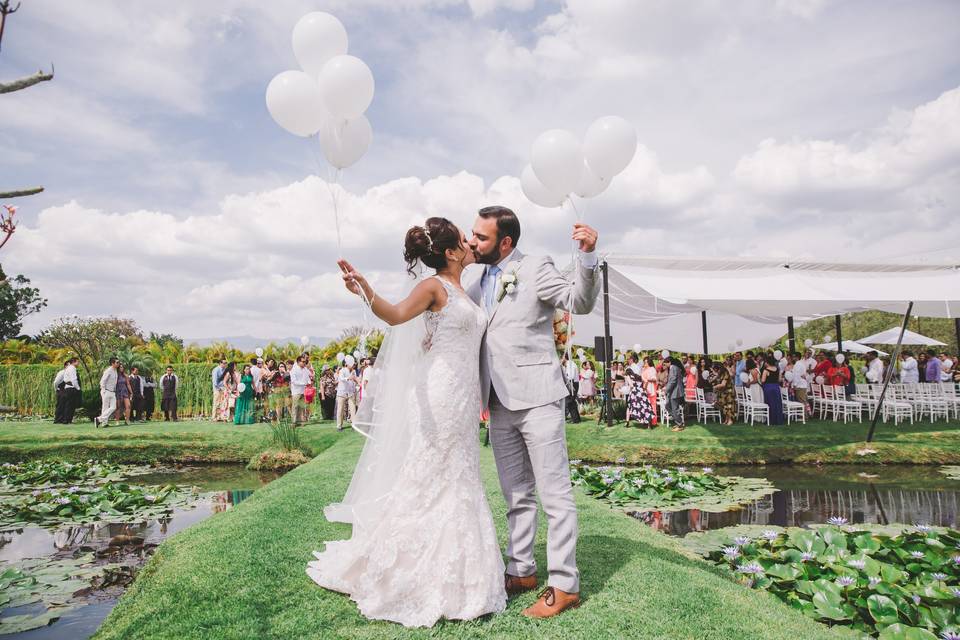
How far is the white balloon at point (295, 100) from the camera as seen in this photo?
3822 millimetres

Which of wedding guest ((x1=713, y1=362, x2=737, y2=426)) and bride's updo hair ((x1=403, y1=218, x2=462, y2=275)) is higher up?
bride's updo hair ((x1=403, y1=218, x2=462, y2=275))

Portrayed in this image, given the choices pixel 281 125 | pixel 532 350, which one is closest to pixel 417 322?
pixel 532 350

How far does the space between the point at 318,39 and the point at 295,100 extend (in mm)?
494

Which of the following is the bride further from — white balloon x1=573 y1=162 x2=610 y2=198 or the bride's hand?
white balloon x1=573 y1=162 x2=610 y2=198

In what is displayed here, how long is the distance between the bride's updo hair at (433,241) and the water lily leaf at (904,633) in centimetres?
311

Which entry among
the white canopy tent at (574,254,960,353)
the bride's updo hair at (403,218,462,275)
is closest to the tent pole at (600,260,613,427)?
the white canopy tent at (574,254,960,353)

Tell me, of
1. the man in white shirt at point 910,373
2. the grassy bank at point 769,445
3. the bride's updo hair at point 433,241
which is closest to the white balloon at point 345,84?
the bride's updo hair at point 433,241

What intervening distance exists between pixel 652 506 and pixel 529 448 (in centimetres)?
470

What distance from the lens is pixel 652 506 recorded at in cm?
710

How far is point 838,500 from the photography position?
7621 mm

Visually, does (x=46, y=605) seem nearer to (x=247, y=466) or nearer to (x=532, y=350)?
(x=532, y=350)

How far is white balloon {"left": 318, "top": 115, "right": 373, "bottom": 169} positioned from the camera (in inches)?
163

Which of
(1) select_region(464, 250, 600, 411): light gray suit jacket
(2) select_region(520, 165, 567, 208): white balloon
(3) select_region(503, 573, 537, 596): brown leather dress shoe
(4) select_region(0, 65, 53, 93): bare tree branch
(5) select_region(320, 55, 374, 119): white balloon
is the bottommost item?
(3) select_region(503, 573, 537, 596): brown leather dress shoe

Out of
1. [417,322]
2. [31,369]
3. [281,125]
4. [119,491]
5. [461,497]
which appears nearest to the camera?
[461,497]
